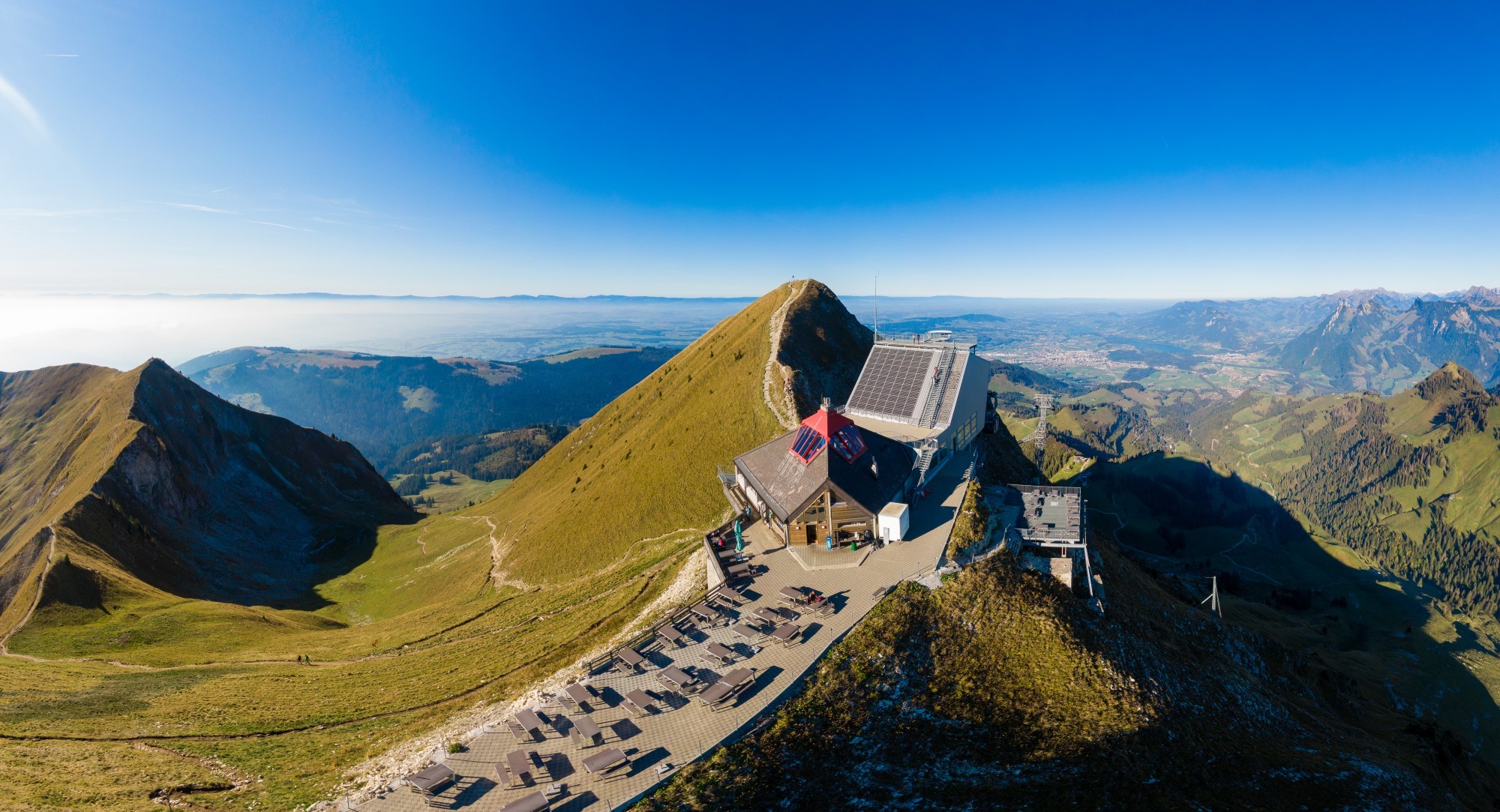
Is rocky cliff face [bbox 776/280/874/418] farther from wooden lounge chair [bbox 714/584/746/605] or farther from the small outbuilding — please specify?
wooden lounge chair [bbox 714/584/746/605]

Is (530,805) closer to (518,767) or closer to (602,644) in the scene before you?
(518,767)

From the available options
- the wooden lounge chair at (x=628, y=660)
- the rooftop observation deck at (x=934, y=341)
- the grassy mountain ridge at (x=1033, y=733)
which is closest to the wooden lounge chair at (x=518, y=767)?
the grassy mountain ridge at (x=1033, y=733)

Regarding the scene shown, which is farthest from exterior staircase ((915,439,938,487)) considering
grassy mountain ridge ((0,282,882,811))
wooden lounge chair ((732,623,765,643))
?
grassy mountain ridge ((0,282,882,811))

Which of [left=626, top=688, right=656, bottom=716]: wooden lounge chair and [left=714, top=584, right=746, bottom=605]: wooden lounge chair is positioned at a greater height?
[left=714, top=584, right=746, bottom=605]: wooden lounge chair

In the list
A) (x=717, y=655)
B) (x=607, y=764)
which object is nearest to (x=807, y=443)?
(x=717, y=655)

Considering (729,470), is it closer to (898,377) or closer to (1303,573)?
(898,377)

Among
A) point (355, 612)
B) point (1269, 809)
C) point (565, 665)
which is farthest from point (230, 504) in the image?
point (1269, 809)
